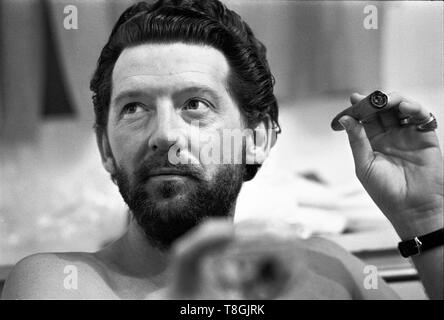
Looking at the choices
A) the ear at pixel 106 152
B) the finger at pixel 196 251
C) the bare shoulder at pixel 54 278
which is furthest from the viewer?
the ear at pixel 106 152

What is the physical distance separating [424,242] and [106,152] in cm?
50

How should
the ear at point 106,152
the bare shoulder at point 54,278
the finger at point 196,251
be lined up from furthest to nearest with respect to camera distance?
the ear at point 106,152 → the bare shoulder at point 54,278 → the finger at point 196,251

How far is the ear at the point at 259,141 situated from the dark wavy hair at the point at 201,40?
1cm

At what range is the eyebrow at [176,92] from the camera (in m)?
0.87

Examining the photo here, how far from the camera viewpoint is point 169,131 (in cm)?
83

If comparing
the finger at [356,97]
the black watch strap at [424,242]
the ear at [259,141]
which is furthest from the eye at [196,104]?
the black watch strap at [424,242]

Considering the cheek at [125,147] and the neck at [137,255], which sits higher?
the cheek at [125,147]

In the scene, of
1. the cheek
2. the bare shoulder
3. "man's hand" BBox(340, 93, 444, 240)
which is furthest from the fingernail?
the bare shoulder

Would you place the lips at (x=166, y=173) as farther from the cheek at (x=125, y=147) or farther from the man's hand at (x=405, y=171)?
the man's hand at (x=405, y=171)

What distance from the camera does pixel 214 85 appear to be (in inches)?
35.5

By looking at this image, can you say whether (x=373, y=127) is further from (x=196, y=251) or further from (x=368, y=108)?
(x=196, y=251)
